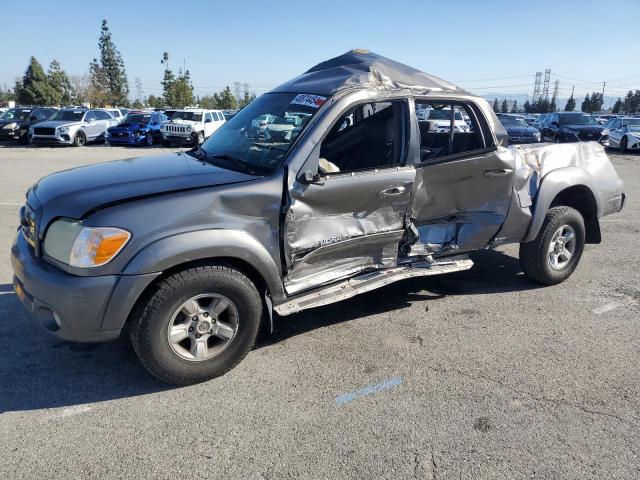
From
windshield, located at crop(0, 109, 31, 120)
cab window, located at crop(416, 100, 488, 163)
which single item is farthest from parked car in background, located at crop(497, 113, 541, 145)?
windshield, located at crop(0, 109, 31, 120)

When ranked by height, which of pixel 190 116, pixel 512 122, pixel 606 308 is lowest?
pixel 606 308

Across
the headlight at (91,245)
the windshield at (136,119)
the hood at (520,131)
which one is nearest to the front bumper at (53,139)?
the windshield at (136,119)

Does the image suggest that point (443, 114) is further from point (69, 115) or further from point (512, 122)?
point (69, 115)

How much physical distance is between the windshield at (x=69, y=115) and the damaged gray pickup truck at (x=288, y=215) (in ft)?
72.9

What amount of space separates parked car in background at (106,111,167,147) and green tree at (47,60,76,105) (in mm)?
50181

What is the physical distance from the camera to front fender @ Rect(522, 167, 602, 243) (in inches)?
183

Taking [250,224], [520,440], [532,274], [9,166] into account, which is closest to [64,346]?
[250,224]

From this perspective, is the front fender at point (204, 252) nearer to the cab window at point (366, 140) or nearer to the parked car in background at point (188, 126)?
the cab window at point (366, 140)

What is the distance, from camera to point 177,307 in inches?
119

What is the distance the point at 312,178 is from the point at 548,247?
8.98 ft

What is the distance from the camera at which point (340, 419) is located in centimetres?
290

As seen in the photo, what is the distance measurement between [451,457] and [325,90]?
2601 mm

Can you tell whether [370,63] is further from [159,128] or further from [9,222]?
[159,128]

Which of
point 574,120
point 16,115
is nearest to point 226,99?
point 16,115
